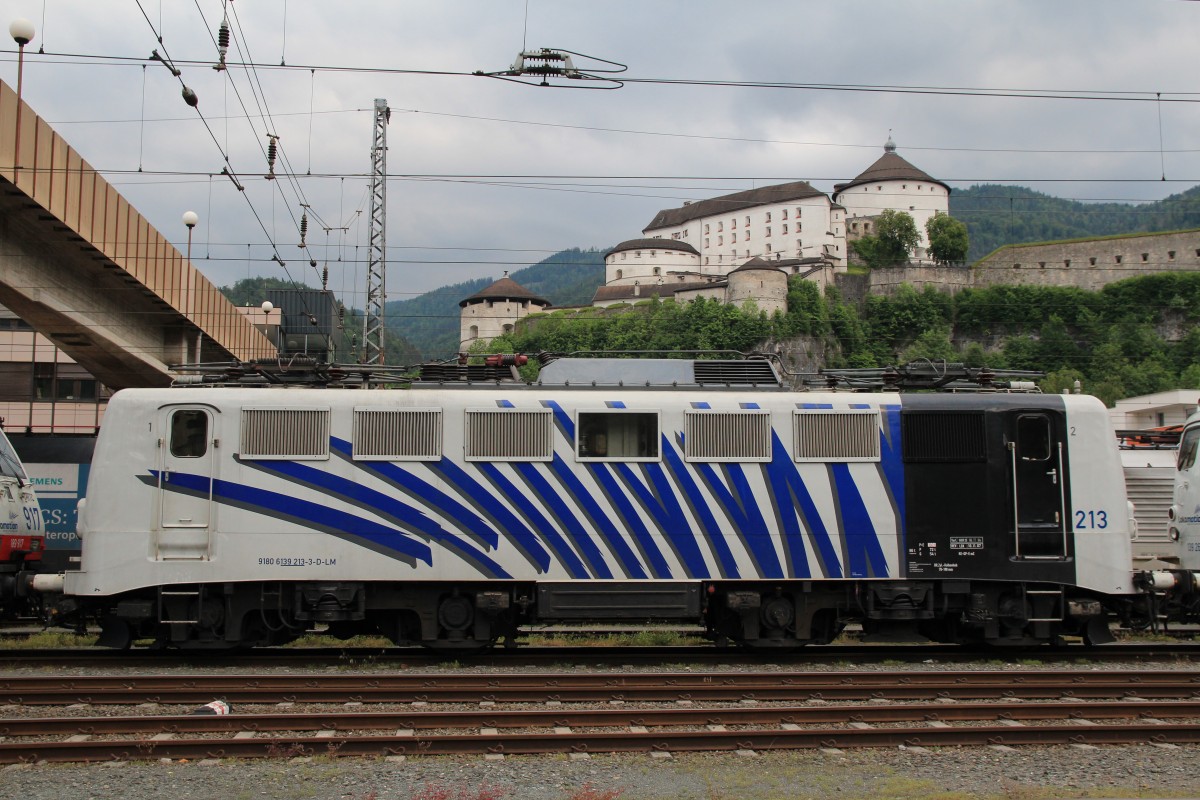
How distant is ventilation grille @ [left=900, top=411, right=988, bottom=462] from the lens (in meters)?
12.1

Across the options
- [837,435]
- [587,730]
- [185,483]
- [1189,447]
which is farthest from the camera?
[1189,447]

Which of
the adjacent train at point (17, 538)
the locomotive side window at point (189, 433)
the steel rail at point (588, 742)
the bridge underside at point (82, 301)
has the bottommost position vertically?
the steel rail at point (588, 742)

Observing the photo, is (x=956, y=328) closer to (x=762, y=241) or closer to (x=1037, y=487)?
(x=762, y=241)

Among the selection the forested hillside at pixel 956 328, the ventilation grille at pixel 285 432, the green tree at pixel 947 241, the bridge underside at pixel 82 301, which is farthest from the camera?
the green tree at pixel 947 241

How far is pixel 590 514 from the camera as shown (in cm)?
1173

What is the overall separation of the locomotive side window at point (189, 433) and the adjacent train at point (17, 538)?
2625mm

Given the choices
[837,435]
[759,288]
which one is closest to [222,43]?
[837,435]

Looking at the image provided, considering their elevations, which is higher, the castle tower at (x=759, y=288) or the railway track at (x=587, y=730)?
the castle tower at (x=759, y=288)

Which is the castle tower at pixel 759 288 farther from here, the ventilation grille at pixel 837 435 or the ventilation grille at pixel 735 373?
the ventilation grille at pixel 837 435

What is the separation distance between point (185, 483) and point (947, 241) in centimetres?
11128

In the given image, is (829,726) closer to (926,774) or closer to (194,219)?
(926,774)

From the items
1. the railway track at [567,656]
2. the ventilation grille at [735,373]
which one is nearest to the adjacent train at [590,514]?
the railway track at [567,656]

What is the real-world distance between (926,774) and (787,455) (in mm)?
4800

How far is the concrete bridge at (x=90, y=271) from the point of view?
1636cm
